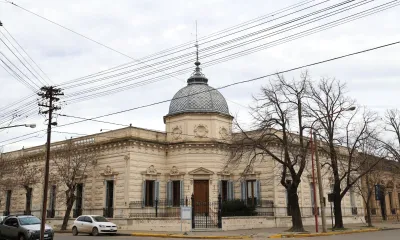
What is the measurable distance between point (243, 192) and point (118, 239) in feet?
46.6

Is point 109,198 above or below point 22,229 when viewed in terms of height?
above

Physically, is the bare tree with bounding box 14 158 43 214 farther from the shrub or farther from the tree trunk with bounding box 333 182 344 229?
the tree trunk with bounding box 333 182 344 229

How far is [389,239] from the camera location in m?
21.7

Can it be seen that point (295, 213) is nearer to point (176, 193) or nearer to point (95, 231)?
point (176, 193)

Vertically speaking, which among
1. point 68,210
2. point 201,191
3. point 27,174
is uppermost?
point 27,174

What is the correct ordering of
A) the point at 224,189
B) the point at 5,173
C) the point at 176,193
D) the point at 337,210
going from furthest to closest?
the point at 5,173
the point at 224,189
the point at 176,193
the point at 337,210

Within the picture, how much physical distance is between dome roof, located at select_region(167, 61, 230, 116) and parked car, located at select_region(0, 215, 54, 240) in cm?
1684

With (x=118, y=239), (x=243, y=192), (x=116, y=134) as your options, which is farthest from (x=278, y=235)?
(x=116, y=134)

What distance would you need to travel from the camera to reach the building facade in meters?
32.8

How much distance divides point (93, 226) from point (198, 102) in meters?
14.4

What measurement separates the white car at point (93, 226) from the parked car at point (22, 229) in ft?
17.0

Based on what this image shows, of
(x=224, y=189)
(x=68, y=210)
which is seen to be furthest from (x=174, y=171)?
(x=68, y=210)

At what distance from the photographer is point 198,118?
35906 mm

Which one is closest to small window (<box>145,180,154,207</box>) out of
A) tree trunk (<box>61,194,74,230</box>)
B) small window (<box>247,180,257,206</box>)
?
tree trunk (<box>61,194,74,230</box>)
